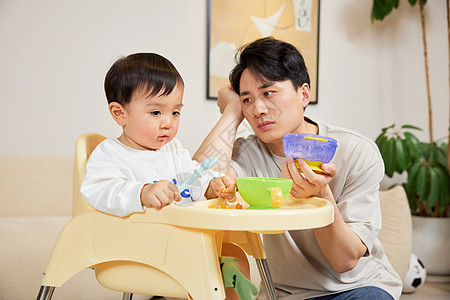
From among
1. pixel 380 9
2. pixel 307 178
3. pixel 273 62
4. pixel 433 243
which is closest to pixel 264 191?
pixel 307 178

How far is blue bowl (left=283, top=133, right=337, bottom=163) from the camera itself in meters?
0.96

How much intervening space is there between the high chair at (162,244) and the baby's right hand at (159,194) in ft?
0.04

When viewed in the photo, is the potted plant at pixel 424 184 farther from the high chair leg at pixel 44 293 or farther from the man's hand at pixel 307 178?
the high chair leg at pixel 44 293

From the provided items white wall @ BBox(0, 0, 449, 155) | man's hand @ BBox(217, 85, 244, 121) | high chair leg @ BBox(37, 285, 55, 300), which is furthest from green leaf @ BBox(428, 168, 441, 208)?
high chair leg @ BBox(37, 285, 55, 300)

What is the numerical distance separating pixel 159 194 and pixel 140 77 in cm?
34

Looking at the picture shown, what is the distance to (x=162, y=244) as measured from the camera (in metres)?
0.85

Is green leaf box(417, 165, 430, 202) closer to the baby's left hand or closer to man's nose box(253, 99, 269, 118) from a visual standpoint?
man's nose box(253, 99, 269, 118)

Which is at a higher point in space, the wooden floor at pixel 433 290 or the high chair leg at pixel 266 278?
the high chair leg at pixel 266 278

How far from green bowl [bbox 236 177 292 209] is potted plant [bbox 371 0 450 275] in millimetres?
1799

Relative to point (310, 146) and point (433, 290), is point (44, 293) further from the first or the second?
point (433, 290)

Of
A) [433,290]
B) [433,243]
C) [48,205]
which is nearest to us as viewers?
[48,205]

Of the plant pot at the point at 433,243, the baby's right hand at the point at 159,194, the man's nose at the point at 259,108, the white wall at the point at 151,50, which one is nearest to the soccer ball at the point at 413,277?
the plant pot at the point at 433,243

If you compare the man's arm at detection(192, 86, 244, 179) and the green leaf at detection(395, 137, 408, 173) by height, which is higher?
the man's arm at detection(192, 86, 244, 179)

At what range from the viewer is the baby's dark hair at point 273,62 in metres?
1.32
